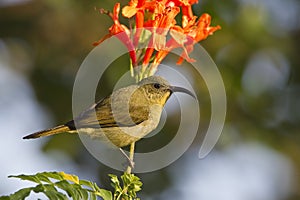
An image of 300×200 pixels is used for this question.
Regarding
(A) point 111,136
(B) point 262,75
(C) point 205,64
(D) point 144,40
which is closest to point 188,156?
(B) point 262,75

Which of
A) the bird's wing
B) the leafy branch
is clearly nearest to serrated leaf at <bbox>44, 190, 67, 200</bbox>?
the leafy branch

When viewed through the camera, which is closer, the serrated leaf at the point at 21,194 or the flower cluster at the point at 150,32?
the serrated leaf at the point at 21,194

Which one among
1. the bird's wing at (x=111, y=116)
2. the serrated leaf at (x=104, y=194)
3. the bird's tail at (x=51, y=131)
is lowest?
the bird's wing at (x=111, y=116)

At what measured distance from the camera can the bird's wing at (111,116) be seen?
4062 millimetres

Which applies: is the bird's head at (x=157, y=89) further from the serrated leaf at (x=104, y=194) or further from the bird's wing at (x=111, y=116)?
the serrated leaf at (x=104, y=194)

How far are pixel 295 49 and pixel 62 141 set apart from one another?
105 inches

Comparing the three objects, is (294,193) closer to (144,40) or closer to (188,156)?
(188,156)

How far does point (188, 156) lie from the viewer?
24.9 ft

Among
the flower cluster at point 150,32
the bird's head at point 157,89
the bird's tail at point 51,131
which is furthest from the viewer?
the bird's head at point 157,89

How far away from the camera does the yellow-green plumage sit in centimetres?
400

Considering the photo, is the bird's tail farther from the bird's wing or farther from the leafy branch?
the leafy branch

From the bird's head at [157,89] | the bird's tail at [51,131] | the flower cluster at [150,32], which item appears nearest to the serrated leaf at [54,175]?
the flower cluster at [150,32]

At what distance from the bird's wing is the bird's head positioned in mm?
82

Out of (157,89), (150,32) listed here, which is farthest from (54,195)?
(157,89)
